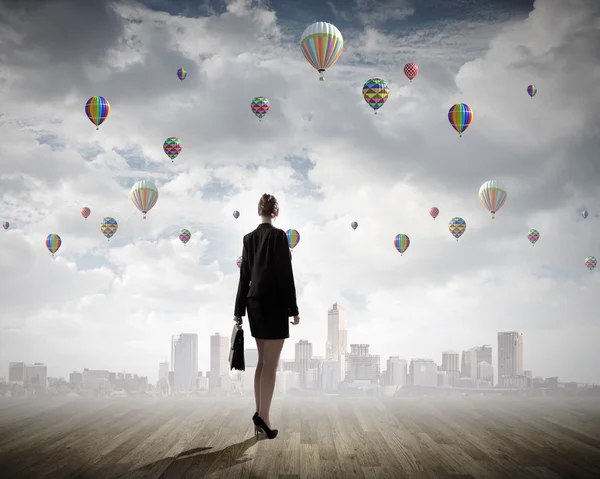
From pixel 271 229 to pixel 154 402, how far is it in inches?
165

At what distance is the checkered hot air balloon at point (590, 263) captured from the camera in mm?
32034

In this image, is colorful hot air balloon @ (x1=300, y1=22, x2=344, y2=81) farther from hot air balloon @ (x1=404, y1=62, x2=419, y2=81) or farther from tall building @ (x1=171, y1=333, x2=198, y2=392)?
tall building @ (x1=171, y1=333, x2=198, y2=392)

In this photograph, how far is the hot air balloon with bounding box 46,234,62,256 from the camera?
2812 centimetres

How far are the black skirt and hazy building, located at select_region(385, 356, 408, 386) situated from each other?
40.8 m

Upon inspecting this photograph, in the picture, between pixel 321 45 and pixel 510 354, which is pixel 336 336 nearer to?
pixel 510 354

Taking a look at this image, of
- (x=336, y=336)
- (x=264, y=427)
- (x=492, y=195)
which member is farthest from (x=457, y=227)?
(x=336, y=336)

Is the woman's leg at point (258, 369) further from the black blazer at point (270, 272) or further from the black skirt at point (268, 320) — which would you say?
the black blazer at point (270, 272)

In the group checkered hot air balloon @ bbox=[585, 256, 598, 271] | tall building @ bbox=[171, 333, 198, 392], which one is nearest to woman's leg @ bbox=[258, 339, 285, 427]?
checkered hot air balloon @ bbox=[585, 256, 598, 271]

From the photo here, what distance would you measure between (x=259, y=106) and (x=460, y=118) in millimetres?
7371

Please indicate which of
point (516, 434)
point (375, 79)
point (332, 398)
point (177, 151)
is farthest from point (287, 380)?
point (516, 434)

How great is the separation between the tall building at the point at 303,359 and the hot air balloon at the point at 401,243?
17.9 metres

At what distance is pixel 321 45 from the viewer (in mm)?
16922

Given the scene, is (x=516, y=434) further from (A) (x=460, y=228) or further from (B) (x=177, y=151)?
(A) (x=460, y=228)

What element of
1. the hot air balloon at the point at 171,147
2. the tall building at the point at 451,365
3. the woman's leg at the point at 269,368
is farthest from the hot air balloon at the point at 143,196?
the tall building at the point at 451,365
